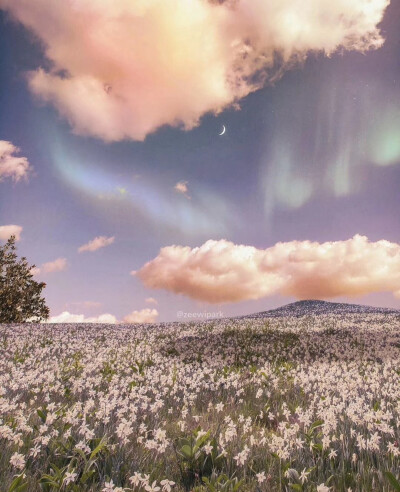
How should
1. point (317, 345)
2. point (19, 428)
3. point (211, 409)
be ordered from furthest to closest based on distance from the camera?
point (317, 345)
point (211, 409)
point (19, 428)

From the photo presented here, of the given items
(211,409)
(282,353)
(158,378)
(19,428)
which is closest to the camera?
(19,428)

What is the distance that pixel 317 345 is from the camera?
54.6ft

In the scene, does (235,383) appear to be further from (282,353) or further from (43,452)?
(282,353)

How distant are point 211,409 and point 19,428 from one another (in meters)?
3.65

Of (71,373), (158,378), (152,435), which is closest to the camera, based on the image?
(152,435)

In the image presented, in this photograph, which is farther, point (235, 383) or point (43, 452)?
point (235, 383)

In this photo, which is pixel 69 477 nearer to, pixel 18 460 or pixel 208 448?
pixel 18 460

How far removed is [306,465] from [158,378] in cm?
557

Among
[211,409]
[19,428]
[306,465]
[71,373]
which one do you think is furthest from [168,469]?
[71,373]

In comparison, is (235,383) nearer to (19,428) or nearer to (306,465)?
(306,465)

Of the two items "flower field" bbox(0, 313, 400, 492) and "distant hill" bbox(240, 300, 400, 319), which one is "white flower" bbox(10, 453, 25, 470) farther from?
"distant hill" bbox(240, 300, 400, 319)

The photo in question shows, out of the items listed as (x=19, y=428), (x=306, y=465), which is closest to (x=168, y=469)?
(x=306, y=465)

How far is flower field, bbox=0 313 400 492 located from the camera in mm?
4395

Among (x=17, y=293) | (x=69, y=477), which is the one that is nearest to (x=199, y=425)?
(x=69, y=477)
